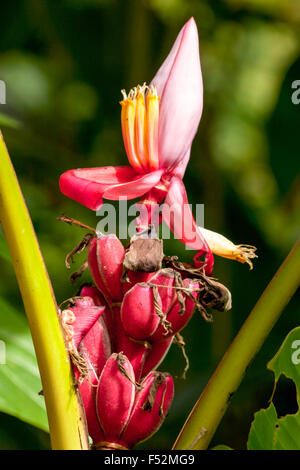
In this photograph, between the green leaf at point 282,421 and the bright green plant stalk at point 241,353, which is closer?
the bright green plant stalk at point 241,353

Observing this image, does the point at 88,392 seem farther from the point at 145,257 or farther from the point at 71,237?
the point at 71,237

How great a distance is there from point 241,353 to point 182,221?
16cm

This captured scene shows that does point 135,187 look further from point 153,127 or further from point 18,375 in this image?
point 18,375

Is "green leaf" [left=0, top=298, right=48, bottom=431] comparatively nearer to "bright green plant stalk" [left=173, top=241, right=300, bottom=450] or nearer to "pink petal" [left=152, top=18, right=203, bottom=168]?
"bright green plant stalk" [left=173, top=241, right=300, bottom=450]

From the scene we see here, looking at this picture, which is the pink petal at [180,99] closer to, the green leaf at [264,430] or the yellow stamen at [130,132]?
the yellow stamen at [130,132]

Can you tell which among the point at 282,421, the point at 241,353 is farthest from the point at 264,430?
the point at 241,353

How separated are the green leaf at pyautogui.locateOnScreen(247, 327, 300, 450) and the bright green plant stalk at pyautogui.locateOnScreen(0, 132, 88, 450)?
303 millimetres

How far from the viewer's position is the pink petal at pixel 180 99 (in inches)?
27.8

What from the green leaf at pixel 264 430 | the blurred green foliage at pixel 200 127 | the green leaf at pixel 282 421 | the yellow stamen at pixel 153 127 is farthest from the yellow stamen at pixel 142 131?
the blurred green foliage at pixel 200 127

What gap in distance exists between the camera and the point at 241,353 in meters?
0.69

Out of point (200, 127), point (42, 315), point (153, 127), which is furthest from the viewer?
point (200, 127)

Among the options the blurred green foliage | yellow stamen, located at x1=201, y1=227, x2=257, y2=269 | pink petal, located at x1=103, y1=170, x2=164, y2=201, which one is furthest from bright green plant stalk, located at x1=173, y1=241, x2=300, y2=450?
the blurred green foliage

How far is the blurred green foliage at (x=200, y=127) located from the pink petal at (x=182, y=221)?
2.80 feet

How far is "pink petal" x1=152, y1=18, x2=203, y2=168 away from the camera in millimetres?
707
